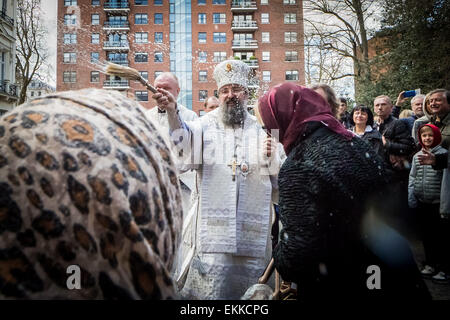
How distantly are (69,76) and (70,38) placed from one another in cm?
123

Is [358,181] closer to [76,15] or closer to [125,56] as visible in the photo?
[125,56]

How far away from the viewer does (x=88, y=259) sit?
28.7 inches

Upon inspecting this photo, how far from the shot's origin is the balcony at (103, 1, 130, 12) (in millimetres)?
3887

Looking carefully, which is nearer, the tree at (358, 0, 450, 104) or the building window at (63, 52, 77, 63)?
the building window at (63, 52, 77, 63)

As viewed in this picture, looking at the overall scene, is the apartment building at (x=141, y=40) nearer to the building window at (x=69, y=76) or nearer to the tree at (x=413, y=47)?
the building window at (x=69, y=76)

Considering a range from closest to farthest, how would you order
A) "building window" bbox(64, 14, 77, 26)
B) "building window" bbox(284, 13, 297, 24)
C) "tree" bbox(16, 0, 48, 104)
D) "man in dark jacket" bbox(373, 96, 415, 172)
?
"tree" bbox(16, 0, 48, 104), "building window" bbox(64, 14, 77, 26), "man in dark jacket" bbox(373, 96, 415, 172), "building window" bbox(284, 13, 297, 24)

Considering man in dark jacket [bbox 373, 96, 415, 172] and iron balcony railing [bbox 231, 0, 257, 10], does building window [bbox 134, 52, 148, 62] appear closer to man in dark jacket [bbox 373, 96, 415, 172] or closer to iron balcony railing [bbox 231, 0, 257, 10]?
iron balcony railing [bbox 231, 0, 257, 10]

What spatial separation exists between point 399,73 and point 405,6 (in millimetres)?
1935

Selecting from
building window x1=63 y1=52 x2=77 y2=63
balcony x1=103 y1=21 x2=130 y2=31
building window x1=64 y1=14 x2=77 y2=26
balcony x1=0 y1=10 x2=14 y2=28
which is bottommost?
building window x1=63 y1=52 x2=77 y2=63

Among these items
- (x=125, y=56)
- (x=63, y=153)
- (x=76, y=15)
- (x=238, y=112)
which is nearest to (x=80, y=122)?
(x=63, y=153)

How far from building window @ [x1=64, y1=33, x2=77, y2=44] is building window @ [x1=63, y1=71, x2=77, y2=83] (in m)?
0.96

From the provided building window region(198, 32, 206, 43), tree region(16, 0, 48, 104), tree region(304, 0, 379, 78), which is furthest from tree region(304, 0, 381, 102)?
tree region(16, 0, 48, 104)

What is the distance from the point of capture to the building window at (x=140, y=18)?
4.38 metres

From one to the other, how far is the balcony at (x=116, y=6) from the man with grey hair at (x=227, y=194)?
179 centimetres
